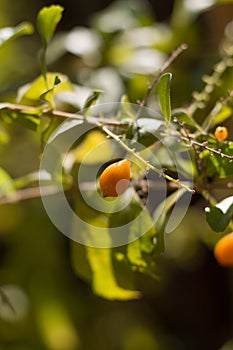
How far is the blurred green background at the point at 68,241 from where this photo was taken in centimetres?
105

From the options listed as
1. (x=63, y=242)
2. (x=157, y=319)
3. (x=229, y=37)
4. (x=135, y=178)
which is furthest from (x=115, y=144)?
(x=157, y=319)

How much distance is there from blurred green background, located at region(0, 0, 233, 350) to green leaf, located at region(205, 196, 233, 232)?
33cm

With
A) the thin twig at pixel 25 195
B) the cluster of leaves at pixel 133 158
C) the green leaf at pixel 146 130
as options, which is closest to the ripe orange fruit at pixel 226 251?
the cluster of leaves at pixel 133 158

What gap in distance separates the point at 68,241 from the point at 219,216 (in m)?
0.83

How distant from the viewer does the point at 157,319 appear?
1.52 metres

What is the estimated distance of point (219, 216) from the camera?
1.72 feet

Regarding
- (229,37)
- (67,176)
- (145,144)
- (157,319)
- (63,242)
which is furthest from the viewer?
(157,319)

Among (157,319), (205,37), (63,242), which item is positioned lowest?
(157,319)

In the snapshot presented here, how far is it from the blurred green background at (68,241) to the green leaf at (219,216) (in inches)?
13.1

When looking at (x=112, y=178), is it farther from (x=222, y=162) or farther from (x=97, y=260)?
(x=97, y=260)

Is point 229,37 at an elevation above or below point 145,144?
below

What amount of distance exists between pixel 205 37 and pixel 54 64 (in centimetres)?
27

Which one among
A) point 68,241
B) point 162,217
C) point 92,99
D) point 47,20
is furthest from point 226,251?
point 68,241

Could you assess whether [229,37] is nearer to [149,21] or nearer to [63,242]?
[149,21]
